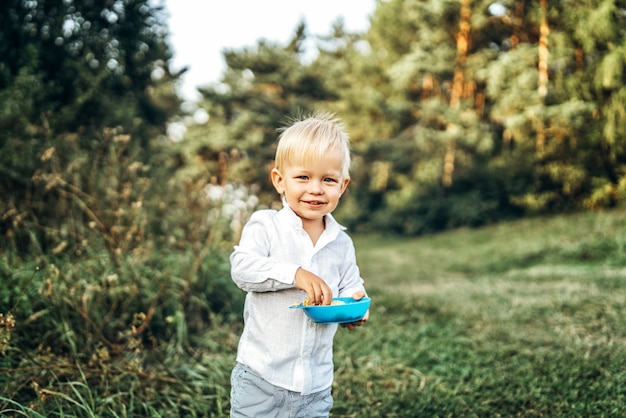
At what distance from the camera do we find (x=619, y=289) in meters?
5.77

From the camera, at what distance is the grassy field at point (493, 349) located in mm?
2959

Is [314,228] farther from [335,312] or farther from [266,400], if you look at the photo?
[266,400]

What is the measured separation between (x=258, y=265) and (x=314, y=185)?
1.16 ft

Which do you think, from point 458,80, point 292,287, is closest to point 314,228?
point 292,287

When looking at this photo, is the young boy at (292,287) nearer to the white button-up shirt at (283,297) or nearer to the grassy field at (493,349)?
the white button-up shirt at (283,297)

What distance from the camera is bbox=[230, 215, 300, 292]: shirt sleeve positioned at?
1.81 m

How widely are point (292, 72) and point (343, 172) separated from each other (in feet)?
67.7

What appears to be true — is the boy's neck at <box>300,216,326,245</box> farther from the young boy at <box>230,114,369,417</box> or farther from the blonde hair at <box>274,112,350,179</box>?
the blonde hair at <box>274,112,350,179</box>

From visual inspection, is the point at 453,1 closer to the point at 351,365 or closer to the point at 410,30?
the point at 410,30

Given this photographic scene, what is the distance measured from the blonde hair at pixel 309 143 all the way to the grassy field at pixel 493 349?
5.32ft

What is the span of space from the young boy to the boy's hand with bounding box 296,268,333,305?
112mm

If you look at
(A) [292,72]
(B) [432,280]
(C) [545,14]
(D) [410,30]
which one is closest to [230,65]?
(A) [292,72]

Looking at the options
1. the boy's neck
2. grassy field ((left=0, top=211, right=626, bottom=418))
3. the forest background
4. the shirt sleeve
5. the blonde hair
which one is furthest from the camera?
the forest background

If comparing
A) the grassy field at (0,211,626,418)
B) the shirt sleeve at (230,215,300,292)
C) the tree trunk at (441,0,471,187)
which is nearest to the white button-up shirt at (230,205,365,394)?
the shirt sleeve at (230,215,300,292)
